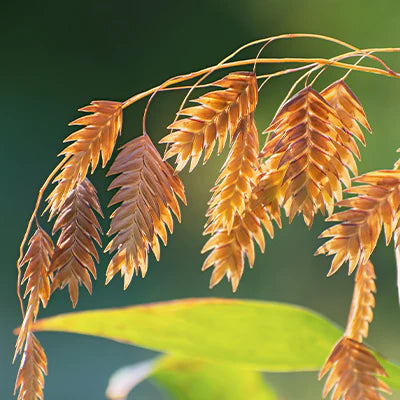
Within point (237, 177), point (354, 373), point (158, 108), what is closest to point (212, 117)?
point (237, 177)

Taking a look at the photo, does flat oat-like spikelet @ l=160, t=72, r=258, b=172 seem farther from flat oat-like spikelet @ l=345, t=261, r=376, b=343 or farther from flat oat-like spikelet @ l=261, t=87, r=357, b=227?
flat oat-like spikelet @ l=345, t=261, r=376, b=343

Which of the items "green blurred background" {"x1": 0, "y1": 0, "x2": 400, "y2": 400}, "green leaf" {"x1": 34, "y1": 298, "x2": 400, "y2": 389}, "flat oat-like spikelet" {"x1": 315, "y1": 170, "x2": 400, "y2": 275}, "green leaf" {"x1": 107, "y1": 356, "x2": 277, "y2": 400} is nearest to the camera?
"flat oat-like spikelet" {"x1": 315, "y1": 170, "x2": 400, "y2": 275}

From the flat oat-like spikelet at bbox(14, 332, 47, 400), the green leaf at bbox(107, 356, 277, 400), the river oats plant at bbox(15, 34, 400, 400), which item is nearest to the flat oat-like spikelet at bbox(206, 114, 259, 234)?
the river oats plant at bbox(15, 34, 400, 400)

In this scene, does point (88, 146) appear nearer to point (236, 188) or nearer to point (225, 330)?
point (236, 188)

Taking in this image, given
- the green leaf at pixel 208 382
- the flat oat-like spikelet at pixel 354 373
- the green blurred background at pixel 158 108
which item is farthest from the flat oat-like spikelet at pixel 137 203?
the green blurred background at pixel 158 108

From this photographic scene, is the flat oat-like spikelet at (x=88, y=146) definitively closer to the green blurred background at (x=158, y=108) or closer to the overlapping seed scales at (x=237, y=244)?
the overlapping seed scales at (x=237, y=244)

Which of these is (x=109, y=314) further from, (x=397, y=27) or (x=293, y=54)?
(x=397, y=27)
